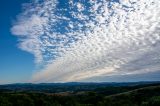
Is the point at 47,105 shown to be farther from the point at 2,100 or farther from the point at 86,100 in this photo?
the point at 86,100

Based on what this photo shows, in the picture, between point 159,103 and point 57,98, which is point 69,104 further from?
point 159,103

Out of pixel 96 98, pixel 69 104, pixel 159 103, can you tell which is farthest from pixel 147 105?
pixel 96 98

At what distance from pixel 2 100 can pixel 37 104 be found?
2912 centimetres

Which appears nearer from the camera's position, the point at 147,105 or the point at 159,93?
the point at 147,105

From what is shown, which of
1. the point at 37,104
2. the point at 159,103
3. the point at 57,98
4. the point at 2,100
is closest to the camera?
the point at 159,103

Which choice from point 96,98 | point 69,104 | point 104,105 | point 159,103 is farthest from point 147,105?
point 96,98

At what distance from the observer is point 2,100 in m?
141

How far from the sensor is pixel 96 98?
191 metres

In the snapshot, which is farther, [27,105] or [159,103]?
[27,105]

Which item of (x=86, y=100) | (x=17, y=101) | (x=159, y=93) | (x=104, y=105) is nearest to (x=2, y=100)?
(x=17, y=101)

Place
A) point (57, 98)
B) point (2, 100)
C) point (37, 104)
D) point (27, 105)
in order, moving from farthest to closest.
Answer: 1. point (57, 98)
2. point (37, 104)
3. point (27, 105)
4. point (2, 100)

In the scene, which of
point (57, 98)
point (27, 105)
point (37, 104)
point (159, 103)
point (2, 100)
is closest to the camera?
point (159, 103)

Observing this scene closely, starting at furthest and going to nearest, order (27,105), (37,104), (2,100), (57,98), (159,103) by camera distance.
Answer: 1. (57,98)
2. (37,104)
3. (27,105)
4. (2,100)
5. (159,103)

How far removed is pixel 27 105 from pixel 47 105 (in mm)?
12025
